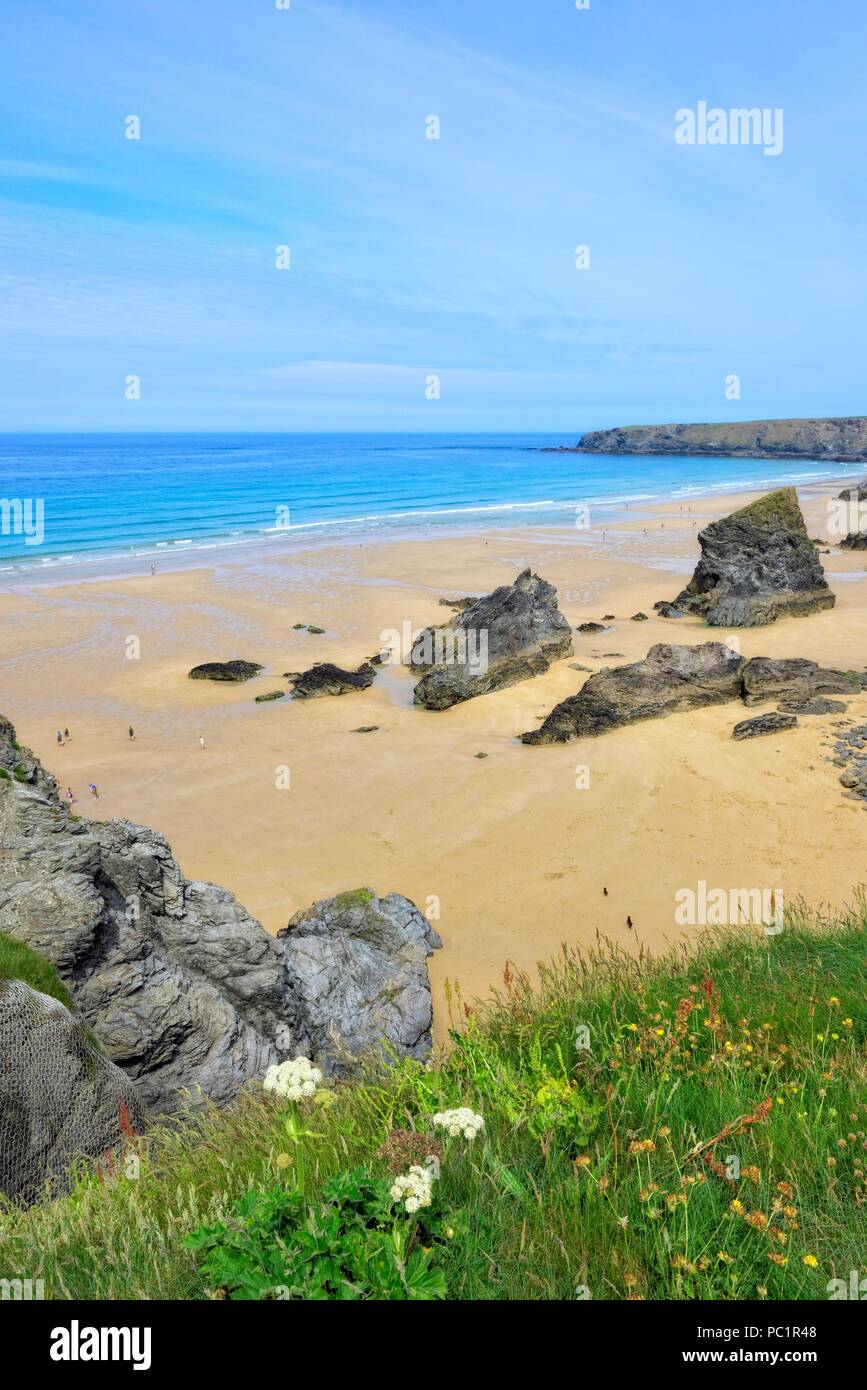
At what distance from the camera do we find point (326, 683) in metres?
21.5

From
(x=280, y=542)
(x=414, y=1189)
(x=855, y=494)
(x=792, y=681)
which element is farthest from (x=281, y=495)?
(x=414, y=1189)

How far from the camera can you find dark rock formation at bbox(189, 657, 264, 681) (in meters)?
23.3

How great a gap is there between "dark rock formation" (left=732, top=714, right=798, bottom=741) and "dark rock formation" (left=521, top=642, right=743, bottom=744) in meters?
1.98

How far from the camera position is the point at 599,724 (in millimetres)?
17109

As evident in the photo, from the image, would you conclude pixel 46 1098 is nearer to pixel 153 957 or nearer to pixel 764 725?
pixel 153 957

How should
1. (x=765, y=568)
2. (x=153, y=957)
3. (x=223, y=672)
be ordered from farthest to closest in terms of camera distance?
1. (x=765, y=568)
2. (x=223, y=672)
3. (x=153, y=957)

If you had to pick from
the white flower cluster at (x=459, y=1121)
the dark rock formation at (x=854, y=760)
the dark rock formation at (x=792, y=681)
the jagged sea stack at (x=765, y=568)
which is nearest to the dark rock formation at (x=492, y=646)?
the dark rock formation at (x=792, y=681)

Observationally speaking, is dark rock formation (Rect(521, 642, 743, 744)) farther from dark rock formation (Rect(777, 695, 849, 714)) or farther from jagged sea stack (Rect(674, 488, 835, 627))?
jagged sea stack (Rect(674, 488, 835, 627))

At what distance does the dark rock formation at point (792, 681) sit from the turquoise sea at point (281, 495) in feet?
125

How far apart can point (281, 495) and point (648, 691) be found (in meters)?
70.2

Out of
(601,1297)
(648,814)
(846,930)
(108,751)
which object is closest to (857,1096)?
(601,1297)

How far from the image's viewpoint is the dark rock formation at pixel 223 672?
23.3 m

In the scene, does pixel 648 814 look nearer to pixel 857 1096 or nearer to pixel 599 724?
pixel 599 724
